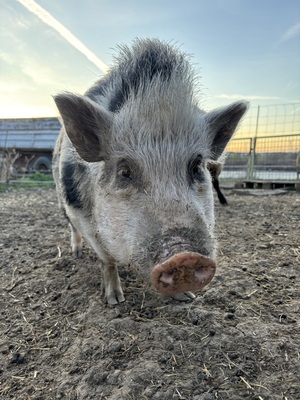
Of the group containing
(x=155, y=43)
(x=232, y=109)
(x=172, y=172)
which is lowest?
(x=172, y=172)

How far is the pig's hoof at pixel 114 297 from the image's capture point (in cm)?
352

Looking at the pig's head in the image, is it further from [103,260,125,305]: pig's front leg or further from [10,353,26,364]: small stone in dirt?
[10,353,26,364]: small stone in dirt

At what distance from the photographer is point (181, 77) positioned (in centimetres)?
327

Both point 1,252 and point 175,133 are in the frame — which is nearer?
point 175,133

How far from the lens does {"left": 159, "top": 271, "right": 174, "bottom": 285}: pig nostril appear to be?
215cm

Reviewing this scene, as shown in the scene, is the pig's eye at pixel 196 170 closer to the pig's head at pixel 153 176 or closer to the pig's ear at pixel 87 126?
the pig's head at pixel 153 176

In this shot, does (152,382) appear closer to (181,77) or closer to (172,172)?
(172,172)

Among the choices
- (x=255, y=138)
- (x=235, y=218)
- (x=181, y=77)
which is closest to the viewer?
(x=181, y=77)

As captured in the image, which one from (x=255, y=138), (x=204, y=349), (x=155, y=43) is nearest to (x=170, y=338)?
(x=204, y=349)

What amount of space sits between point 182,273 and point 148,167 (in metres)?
0.90

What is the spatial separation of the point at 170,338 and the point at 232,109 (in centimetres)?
195

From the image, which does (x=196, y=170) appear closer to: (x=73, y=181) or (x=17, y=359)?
(x=73, y=181)

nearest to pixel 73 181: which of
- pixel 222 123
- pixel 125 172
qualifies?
pixel 125 172

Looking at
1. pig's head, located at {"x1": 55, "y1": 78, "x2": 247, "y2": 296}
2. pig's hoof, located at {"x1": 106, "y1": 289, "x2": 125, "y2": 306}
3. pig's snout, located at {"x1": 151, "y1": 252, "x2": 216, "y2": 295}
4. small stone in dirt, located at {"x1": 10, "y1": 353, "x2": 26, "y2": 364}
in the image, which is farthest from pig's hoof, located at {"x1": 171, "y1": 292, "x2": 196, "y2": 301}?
small stone in dirt, located at {"x1": 10, "y1": 353, "x2": 26, "y2": 364}
